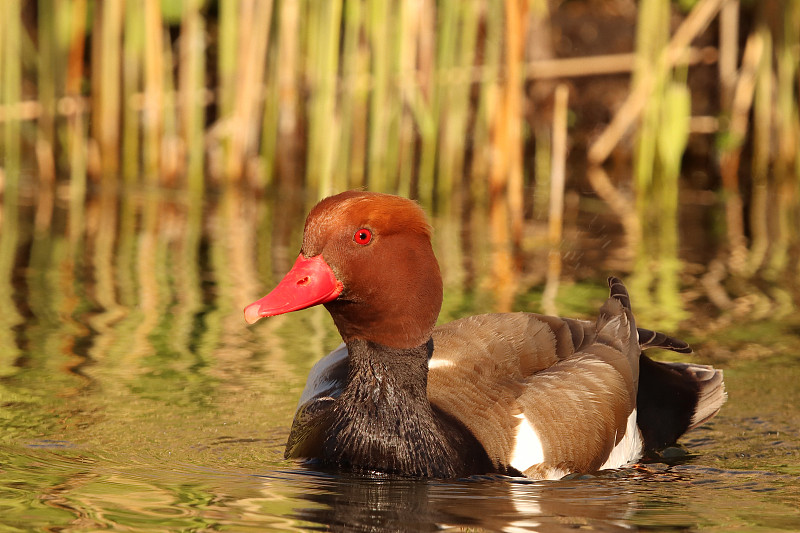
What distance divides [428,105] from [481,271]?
3.26 meters

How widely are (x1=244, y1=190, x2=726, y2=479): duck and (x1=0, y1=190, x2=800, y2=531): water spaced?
128 millimetres

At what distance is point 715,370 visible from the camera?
627cm

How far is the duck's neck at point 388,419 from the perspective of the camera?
5.09m

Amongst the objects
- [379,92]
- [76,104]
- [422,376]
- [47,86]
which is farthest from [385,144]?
[422,376]

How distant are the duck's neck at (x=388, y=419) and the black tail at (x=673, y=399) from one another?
139 centimetres

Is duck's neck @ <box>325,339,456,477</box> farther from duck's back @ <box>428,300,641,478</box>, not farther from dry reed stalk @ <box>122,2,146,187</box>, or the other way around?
dry reed stalk @ <box>122,2,146,187</box>

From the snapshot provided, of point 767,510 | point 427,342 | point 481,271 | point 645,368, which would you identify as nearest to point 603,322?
point 645,368

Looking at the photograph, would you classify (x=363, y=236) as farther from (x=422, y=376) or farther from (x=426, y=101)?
(x=426, y=101)

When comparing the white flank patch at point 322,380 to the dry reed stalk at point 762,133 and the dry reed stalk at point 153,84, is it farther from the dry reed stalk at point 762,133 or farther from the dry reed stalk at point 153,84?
the dry reed stalk at point 153,84

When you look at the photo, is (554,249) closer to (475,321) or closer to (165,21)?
(475,321)

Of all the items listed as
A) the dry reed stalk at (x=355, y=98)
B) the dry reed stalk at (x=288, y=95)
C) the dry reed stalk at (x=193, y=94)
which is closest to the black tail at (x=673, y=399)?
the dry reed stalk at (x=355, y=98)

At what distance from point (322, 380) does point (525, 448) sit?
103 cm

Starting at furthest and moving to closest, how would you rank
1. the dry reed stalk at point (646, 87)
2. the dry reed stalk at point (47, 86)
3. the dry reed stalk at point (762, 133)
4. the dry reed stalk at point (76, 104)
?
the dry reed stalk at point (646, 87) → the dry reed stalk at point (762, 133) → the dry reed stalk at point (76, 104) → the dry reed stalk at point (47, 86)

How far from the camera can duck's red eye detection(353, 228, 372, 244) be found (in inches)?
197
